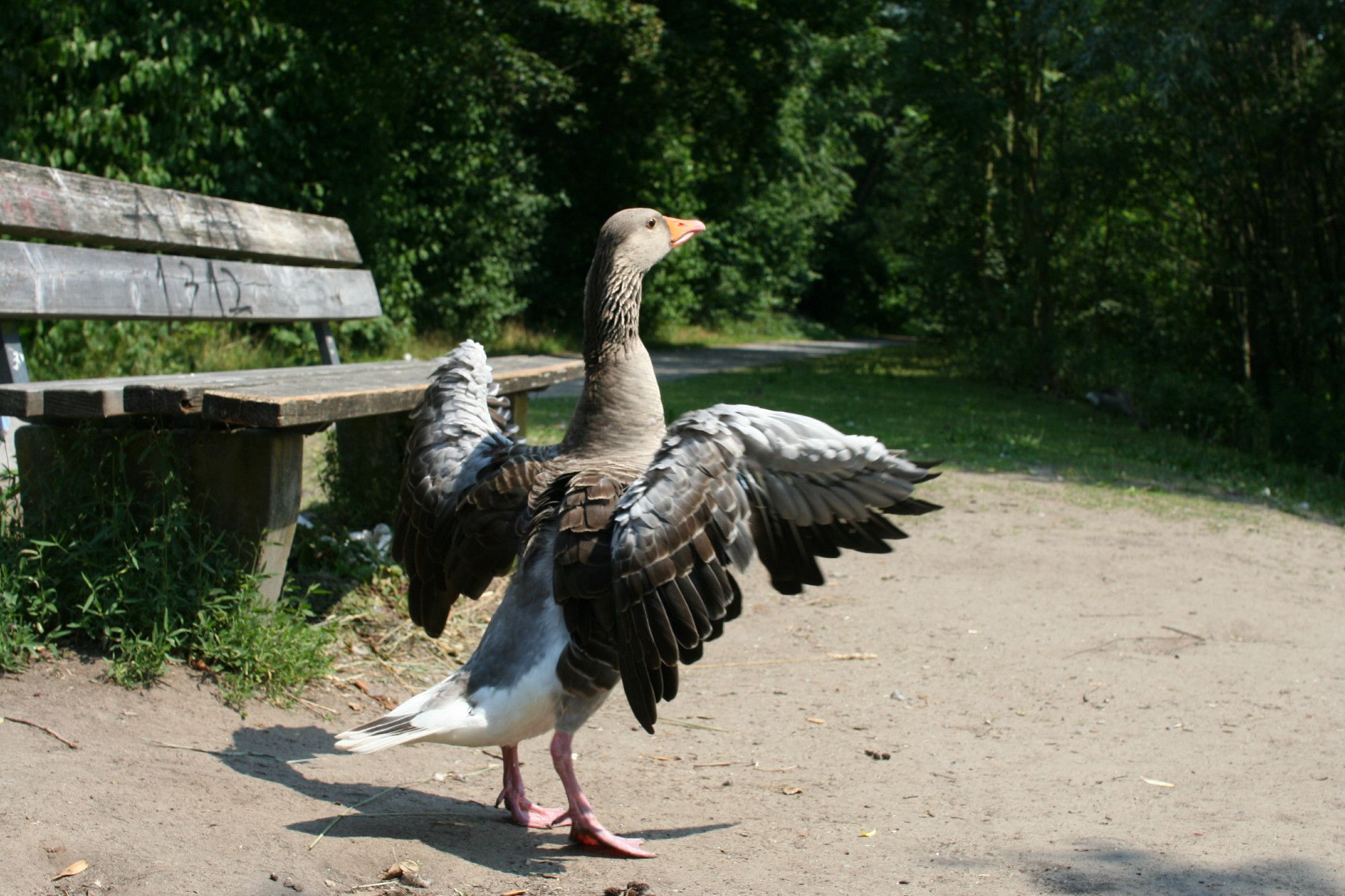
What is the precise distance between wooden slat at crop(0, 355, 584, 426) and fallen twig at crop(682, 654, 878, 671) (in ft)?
5.13

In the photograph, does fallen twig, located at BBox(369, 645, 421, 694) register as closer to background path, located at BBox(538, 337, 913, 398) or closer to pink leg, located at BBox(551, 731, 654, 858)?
pink leg, located at BBox(551, 731, 654, 858)

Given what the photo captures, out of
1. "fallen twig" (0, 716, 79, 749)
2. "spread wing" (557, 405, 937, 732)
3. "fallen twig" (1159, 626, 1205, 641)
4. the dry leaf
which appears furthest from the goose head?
"fallen twig" (1159, 626, 1205, 641)

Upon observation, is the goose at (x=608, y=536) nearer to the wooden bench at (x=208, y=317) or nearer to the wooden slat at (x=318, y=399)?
the wooden slat at (x=318, y=399)

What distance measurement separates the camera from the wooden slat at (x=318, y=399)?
3.39 metres

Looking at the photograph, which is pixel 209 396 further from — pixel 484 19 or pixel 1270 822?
pixel 484 19

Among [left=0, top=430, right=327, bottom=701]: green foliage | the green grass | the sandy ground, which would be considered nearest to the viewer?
the sandy ground

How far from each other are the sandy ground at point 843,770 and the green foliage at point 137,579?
13 cm

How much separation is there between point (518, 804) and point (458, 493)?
1.02 m

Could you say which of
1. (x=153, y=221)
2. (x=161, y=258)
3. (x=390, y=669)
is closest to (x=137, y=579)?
(x=390, y=669)

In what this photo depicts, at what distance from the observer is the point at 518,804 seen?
10.9 ft

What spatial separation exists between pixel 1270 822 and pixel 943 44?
1393cm

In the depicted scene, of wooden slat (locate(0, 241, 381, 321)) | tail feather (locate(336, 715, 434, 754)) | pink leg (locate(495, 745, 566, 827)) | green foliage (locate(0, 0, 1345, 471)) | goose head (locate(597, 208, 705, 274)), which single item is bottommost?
pink leg (locate(495, 745, 566, 827))

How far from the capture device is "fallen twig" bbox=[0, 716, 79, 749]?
318 centimetres

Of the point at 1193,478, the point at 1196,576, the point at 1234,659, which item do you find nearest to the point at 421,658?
the point at 1234,659
